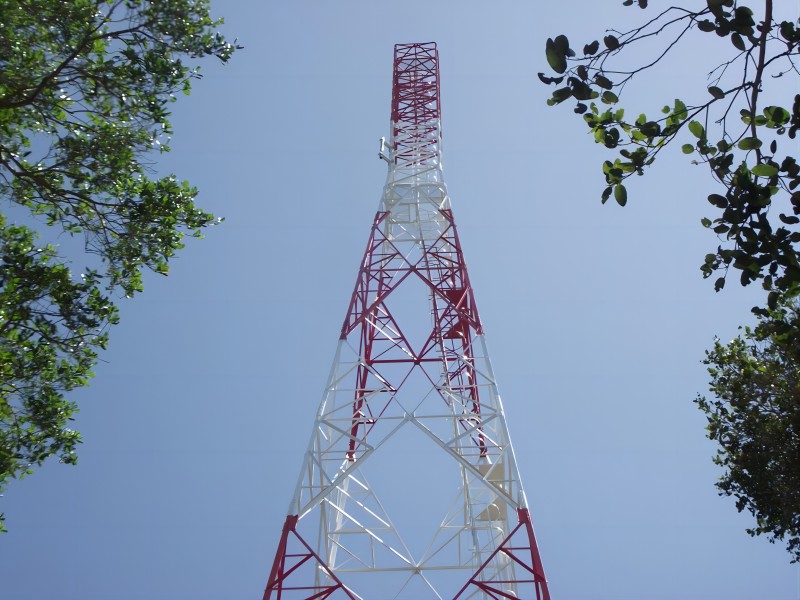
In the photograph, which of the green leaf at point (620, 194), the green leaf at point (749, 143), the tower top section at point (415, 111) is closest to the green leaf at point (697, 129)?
the green leaf at point (749, 143)

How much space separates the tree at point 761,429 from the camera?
41.2 feet

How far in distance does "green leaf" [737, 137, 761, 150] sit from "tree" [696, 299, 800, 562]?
8.49 meters

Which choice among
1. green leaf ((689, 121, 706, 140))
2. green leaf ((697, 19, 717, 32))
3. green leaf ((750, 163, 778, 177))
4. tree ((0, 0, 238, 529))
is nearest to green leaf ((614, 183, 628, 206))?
green leaf ((689, 121, 706, 140))

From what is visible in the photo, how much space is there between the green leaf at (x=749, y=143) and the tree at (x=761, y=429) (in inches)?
334

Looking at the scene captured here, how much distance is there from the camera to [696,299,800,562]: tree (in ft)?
41.2

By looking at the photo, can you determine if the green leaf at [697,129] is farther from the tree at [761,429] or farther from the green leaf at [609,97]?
the tree at [761,429]

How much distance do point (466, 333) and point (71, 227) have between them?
7.61m

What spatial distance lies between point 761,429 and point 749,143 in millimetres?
9881

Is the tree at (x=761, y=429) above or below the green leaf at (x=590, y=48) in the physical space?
above

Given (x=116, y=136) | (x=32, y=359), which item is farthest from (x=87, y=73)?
(x=32, y=359)

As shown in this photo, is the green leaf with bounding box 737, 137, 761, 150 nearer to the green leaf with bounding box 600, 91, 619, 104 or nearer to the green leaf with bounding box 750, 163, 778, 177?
the green leaf with bounding box 750, 163, 778, 177

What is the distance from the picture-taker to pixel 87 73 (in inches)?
329

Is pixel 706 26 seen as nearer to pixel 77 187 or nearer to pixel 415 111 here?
pixel 77 187

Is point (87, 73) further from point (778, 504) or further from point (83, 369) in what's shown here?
point (778, 504)
